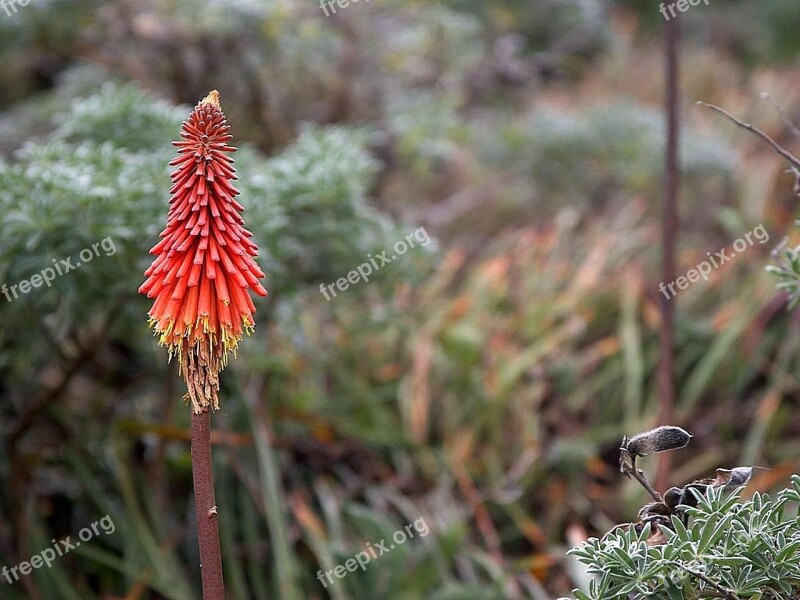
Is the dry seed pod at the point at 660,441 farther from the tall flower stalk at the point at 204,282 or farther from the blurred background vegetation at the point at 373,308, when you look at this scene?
the blurred background vegetation at the point at 373,308

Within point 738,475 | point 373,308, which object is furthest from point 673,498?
point 373,308

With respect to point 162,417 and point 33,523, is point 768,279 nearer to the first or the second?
point 162,417

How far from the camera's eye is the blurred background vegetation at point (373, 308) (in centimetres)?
265

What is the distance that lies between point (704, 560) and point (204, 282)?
85 cm

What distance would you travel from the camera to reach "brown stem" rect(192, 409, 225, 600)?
3.90ft

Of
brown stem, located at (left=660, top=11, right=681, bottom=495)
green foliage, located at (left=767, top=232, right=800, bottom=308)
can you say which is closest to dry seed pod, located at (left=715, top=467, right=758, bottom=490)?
green foliage, located at (left=767, top=232, right=800, bottom=308)

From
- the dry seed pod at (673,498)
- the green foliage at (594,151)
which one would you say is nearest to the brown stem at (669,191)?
the dry seed pod at (673,498)

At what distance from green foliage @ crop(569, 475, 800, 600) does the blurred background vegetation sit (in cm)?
136

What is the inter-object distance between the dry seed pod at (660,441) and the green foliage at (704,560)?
0.10 m

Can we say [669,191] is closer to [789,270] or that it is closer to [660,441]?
[789,270]

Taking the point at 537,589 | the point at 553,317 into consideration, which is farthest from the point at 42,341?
the point at 553,317

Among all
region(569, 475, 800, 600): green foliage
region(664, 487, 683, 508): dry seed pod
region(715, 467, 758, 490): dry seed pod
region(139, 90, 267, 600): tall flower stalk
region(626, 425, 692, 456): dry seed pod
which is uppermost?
region(139, 90, 267, 600): tall flower stalk

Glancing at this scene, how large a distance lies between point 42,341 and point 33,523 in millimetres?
655

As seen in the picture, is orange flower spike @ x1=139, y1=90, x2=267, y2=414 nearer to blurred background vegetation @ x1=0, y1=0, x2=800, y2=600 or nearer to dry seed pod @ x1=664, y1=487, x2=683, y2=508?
dry seed pod @ x1=664, y1=487, x2=683, y2=508
